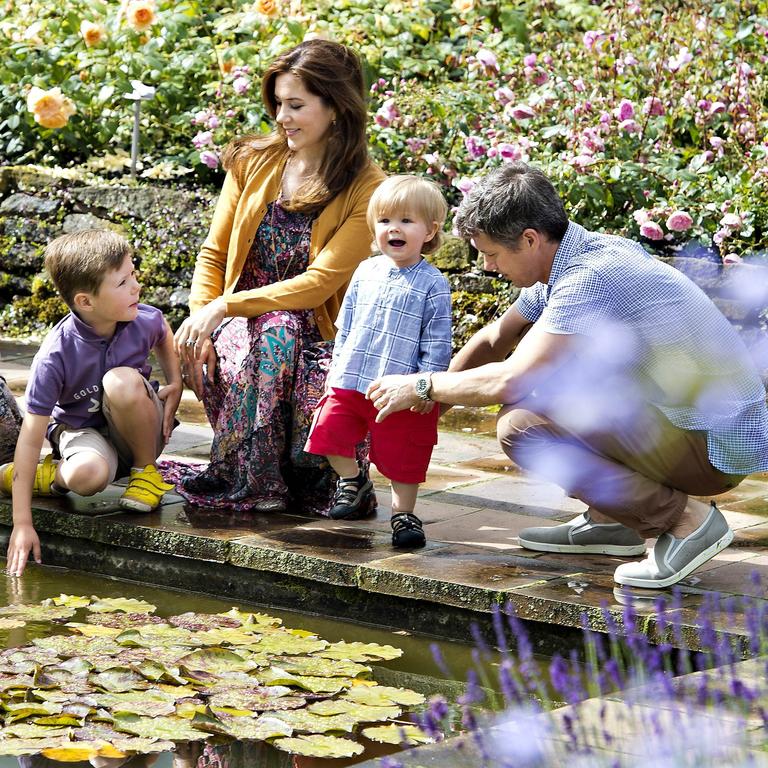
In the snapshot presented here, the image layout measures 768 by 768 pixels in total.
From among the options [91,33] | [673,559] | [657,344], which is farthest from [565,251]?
[91,33]

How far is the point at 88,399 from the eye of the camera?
4.01 m

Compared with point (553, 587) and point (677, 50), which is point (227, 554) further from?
point (677, 50)

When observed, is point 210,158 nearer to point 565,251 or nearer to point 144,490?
point 144,490

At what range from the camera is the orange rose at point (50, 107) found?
24.8 ft

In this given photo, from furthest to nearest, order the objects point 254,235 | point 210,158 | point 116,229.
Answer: point 116,229
point 210,158
point 254,235

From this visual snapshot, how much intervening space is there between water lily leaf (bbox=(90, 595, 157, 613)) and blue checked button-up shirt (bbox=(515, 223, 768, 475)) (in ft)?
4.11

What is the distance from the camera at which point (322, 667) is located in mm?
3068

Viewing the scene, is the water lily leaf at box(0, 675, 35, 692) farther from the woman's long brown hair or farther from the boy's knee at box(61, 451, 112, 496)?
the woman's long brown hair

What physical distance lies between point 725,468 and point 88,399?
1855 millimetres

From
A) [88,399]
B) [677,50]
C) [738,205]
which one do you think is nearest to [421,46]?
[677,50]

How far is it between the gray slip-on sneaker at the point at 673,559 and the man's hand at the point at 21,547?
5.20 ft

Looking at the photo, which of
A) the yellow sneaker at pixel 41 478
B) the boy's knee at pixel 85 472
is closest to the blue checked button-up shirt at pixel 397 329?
the boy's knee at pixel 85 472

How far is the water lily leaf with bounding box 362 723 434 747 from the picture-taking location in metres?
2.67

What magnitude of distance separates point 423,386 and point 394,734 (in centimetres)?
94
